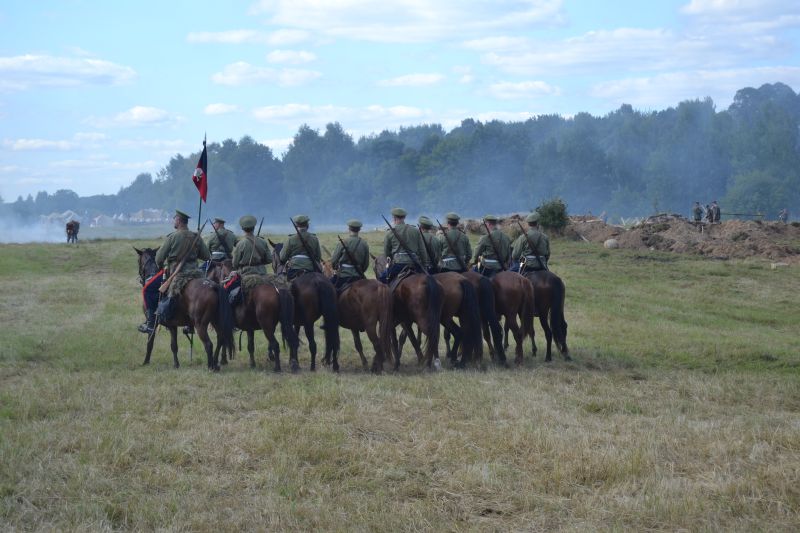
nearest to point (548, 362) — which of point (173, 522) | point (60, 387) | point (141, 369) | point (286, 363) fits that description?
point (286, 363)

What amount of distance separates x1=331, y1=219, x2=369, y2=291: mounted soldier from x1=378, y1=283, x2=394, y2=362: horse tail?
776mm

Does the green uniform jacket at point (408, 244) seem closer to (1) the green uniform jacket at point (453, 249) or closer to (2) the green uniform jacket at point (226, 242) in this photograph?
(1) the green uniform jacket at point (453, 249)

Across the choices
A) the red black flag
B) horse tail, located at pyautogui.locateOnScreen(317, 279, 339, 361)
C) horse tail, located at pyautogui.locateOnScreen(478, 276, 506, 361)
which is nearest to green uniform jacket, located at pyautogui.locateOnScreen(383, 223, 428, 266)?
horse tail, located at pyautogui.locateOnScreen(478, 276, 506, 361)

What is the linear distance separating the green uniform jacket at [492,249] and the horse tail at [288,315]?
4.06 m

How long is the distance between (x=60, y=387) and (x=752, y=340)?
1385 cm

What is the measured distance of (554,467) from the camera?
9109 mm

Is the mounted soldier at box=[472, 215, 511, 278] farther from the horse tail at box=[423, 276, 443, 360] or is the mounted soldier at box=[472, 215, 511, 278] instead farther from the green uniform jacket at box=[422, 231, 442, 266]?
the horse tail at box=[423, 276, 443, 360]

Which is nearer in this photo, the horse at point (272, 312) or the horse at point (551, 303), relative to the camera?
the horse at point (272, 312)

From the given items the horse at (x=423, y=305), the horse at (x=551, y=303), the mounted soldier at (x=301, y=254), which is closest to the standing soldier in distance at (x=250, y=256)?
the mounted soldier at (x=301, y=254)

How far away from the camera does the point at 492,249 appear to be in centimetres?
1778

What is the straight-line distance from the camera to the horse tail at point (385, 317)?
50.4 feet

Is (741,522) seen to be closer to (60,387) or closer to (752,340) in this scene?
(60,387)

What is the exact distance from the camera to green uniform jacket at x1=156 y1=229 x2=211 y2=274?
15.5 metres

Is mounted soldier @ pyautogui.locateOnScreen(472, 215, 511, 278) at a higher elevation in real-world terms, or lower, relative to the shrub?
lower
